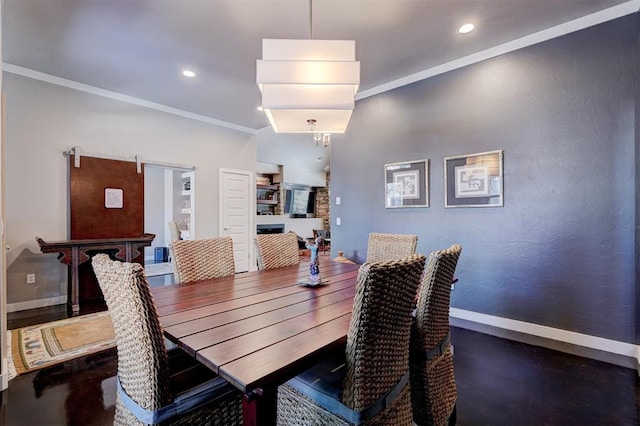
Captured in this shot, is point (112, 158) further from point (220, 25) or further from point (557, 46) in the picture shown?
point (557, 46)

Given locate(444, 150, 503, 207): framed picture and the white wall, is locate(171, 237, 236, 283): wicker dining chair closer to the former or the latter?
locate(444, 150, 503, 207): framed picture

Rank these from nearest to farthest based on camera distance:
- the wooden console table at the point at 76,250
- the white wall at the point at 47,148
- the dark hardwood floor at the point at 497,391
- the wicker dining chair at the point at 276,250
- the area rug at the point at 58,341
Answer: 1. the dark hardwood floor at the point at 497,391
2. the area rug at the point at 58,341
3. the wicker dining chair at the point at 276,250
4. the wooden console table at the point at 76,250
5. the white wall at the point at 47,148

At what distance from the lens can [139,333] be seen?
42.2 inches

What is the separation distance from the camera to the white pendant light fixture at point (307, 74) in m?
1.73

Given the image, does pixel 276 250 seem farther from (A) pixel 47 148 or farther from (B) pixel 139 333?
(A) pixel 47 148

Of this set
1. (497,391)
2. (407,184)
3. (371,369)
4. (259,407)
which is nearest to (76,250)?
(259,407)

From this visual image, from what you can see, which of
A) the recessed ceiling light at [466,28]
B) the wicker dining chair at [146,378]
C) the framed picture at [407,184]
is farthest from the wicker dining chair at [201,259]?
the recessed ceiling light at [466,28]

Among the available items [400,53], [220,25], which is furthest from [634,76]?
[220,25]

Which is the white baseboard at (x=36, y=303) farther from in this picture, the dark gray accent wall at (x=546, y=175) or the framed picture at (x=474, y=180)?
the framed picture at (x=474, y=180)

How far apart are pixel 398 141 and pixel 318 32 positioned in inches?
64.3

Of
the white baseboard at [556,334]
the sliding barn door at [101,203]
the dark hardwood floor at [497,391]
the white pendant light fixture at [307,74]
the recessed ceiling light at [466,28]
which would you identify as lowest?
the dark hardwood floor at [497,391]

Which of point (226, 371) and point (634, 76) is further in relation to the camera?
point (634, 76)

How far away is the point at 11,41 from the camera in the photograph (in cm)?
297

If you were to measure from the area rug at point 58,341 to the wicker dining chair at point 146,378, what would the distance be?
1.68 meters
